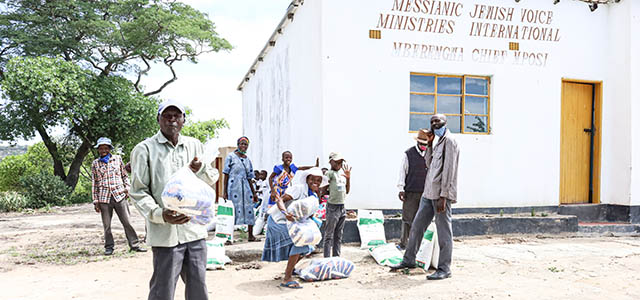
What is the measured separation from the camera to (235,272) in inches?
213

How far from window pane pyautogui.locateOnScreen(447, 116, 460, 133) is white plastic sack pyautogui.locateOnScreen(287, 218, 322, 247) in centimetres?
428

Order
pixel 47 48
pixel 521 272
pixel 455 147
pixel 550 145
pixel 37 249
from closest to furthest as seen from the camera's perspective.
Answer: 1. pixel 455 147
2. pixel 521 272
3. pixel 37 249
4. pixel 550 145
5. pixel 47 48

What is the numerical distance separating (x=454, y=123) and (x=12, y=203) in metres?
14.3

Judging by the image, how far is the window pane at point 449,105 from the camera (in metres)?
7.85

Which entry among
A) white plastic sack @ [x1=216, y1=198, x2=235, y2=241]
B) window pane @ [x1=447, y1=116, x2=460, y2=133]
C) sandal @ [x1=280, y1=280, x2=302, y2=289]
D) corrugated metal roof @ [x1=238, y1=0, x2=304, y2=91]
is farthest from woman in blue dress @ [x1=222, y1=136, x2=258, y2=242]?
window pane @ [x1=447, y1=116, x2=460, y2=133]

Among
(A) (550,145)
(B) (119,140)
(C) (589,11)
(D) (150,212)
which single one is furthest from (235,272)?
(B) (119,140)

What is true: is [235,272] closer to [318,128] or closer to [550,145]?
[318,128]

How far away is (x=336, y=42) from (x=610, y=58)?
5.69 meters

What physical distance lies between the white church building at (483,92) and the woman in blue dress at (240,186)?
1.30m

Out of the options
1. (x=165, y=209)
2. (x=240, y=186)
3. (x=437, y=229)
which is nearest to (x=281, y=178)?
(x=240, y=186)

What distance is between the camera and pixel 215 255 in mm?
5535

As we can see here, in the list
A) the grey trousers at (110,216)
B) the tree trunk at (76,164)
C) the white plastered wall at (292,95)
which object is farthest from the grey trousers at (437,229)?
the tree trunk at (76,164)

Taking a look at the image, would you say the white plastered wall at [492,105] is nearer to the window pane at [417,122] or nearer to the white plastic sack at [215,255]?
the window pane at [417,122]

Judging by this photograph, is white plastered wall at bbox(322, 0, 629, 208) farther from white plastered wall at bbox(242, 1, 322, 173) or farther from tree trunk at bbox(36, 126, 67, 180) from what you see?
tree trunk at bbox(36, 126, 67, 180)
